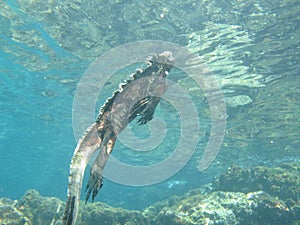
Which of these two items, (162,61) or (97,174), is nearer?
(97,174)

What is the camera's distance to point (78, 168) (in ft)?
9.65

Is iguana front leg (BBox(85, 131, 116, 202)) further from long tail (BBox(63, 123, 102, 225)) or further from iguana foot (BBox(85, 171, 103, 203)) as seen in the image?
long tail (BBox(63, 123, 102, 225))

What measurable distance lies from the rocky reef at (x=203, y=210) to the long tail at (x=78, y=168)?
7.68 meters

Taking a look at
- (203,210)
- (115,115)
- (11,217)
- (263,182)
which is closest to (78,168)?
(115,115)

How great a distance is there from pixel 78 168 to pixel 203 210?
9.80m

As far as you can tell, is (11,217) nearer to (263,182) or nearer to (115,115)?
(115,115)

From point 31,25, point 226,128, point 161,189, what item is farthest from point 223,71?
point 161,189

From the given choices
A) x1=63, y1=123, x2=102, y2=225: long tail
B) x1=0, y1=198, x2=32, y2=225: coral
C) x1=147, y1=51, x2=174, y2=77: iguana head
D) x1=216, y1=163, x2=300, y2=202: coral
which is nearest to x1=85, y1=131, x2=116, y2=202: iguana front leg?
x1=63, y1=123, x2=102, y2=225: long tail

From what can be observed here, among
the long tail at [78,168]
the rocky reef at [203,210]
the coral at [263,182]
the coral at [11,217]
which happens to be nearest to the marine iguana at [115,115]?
the long tail at [78,168]

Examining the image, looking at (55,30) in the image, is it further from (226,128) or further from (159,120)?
(226,128)

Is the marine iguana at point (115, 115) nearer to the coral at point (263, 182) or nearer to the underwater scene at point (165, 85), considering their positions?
the underwater scene at point (165, 85)

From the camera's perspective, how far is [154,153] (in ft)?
114

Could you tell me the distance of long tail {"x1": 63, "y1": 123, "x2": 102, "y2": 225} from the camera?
2488 millimetres

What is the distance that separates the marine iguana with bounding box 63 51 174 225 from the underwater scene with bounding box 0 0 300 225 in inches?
0.7
